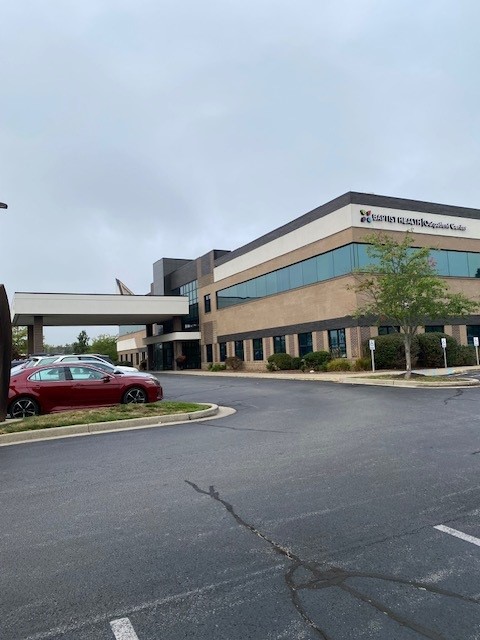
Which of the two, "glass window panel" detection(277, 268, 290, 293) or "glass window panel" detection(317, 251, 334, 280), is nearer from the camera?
"glass window panel" detection(317, 251, 334, 280)

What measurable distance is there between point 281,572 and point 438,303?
63.9 feet

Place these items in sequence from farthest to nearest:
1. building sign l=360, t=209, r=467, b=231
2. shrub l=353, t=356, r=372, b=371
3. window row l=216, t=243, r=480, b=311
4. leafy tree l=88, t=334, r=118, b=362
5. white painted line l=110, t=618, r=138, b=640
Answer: leafy tree l=88, t=334, r=118, b=362 < building sign l=360, t=209, r=467, b=231 < window row l=216, t=243, r=480, b=311 < shrub l=353, t=356, r=372, b=371 < white painted line l=110, t=618, r=138, b=640

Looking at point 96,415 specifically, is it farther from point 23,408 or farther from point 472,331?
point 472,331

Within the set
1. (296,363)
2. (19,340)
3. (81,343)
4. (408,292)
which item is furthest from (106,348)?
(408,292)

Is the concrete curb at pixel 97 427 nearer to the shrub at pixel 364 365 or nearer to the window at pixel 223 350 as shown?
the shrub at pixel 364 365

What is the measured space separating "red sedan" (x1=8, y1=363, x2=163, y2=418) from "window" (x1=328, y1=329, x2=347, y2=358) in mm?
17720

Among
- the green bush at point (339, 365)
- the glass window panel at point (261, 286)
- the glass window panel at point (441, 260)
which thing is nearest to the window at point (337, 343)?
the green bush at point (339, 365)

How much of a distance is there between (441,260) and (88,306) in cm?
3044

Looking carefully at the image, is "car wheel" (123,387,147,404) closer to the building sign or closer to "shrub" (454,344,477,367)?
the building sign

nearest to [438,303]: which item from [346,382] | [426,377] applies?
[426,377]

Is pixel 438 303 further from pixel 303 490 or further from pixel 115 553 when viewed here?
pixel 115 553

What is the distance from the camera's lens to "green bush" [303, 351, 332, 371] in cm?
3006

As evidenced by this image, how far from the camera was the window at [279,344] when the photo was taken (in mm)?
36625

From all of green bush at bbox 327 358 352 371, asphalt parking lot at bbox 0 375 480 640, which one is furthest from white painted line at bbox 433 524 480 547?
green bush at bbox 327 358 352 371
